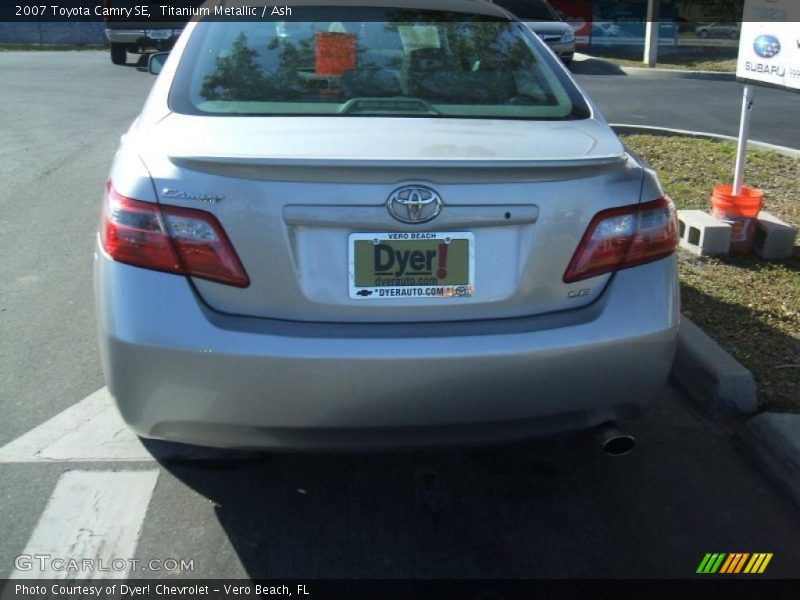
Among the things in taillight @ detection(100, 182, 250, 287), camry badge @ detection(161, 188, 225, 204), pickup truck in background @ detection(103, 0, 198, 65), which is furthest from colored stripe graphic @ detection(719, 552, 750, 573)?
pickup truck in background @ detection(103, 0, 198, 65)

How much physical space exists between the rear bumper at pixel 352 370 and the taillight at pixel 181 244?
1.7 inches

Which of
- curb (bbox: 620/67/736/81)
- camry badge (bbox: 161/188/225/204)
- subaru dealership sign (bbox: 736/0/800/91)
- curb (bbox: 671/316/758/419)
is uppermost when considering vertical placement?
subaru dealership sign (bbox: 736/0/800/91)

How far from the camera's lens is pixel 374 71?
3.35 metres

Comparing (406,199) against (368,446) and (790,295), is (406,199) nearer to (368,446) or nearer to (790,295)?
(368,446)

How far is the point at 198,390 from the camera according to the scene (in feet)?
8.11

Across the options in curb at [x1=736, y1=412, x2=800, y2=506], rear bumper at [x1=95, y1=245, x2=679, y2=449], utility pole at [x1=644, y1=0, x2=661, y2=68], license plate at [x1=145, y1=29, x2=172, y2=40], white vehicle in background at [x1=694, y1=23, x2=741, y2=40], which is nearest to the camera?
rear bumper at [x1=95, y1=245, x2=679, y2=449]

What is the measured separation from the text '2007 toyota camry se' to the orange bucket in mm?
2851

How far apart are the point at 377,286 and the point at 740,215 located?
3.60 meters

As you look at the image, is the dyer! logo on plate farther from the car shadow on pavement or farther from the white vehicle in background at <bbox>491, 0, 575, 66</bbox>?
the white vehicle in background at <bbox>491, 0, 575, 66</bbox>

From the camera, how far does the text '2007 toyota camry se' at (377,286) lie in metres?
2.45

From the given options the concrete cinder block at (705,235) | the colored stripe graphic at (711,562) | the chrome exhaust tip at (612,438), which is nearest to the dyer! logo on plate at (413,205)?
the chrome exhaust tip at (612,438)

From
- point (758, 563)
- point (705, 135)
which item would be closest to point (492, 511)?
point (758, 563)

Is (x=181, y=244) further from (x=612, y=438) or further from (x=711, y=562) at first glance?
(x=711, y=562)

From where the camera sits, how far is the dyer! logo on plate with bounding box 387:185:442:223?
8.08 feet
